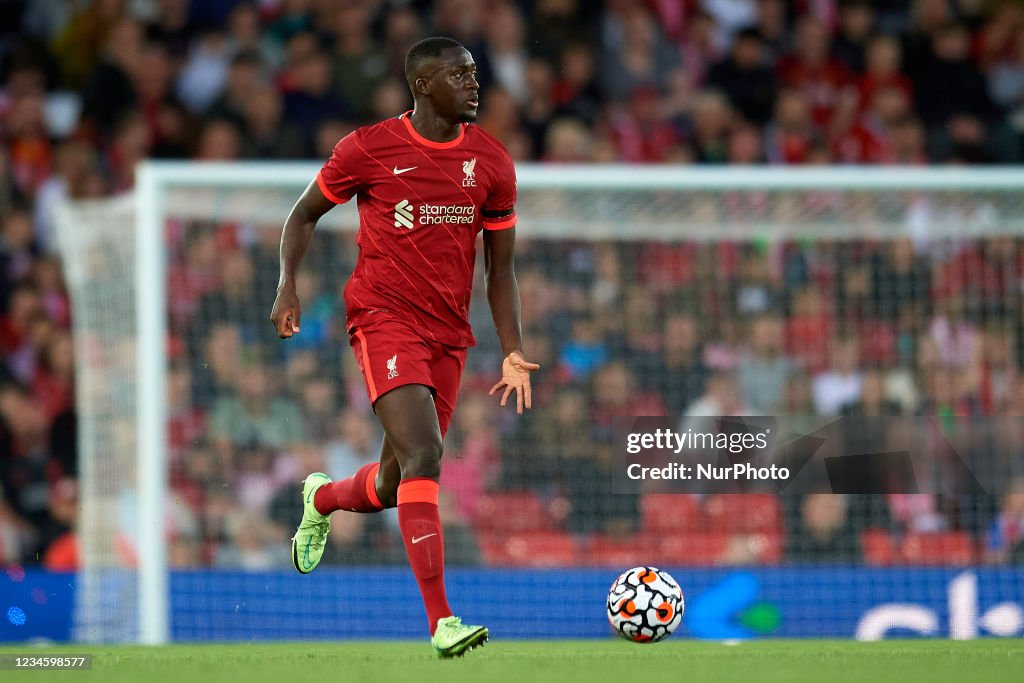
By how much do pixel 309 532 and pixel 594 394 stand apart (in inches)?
106

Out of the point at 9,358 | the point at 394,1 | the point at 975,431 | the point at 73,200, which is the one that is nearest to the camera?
the point at 975,431

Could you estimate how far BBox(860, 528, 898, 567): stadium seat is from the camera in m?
9.16

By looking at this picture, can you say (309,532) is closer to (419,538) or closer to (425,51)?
(419,538)

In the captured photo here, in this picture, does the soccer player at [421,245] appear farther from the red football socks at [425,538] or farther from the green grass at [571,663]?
the green grass at [571,663]

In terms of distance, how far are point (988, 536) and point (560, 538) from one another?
2412 millimetres

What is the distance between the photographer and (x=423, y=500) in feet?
19.4

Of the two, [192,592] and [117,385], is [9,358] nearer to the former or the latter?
[117,385]

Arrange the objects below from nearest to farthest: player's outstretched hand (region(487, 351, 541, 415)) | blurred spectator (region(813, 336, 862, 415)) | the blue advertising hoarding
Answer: player's outstretched hand (region(487, 351, 541, 415)) → the blue advertising hoarding → blurred spectator (region(813, 336, 862, 415))

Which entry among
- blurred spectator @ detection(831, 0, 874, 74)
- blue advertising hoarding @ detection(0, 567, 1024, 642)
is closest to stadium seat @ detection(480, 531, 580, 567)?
blue advertising hoarding @ detection(0, 567, 1024, 642)

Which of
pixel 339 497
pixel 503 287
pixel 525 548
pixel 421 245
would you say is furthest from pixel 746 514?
pixel 421 245

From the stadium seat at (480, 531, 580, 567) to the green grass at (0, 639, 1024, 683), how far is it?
6.13 ft

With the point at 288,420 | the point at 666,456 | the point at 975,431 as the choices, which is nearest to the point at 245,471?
the point at 288,420

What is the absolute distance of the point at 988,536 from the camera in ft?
30.2
